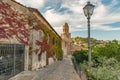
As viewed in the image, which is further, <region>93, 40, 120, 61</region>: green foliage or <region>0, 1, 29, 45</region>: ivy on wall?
<region>93, 40, 120, 61</region>: green foliage

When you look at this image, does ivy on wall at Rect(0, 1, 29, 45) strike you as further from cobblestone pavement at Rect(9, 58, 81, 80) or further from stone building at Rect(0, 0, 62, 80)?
cobblestone pavement at Rect(9, 58, 81, 80)

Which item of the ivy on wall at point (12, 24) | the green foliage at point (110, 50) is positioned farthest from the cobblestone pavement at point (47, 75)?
the green foliage at point (110, 50)

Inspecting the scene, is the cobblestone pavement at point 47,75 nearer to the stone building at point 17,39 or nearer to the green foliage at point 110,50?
the stone building at point 17,39

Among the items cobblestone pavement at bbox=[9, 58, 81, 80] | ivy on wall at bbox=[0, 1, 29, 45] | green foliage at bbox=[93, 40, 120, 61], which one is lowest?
cobblestone pavement at bbox=[9, 58, 81, 80]

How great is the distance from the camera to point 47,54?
25484mm

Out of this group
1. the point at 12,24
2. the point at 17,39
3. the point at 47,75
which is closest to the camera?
the point at 12,24

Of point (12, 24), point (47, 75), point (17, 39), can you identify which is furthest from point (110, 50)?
point (12, 24)

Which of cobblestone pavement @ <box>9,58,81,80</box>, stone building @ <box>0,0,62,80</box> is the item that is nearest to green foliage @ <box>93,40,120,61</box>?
cobblestone pavement @ <box>9,58,81,80</box>

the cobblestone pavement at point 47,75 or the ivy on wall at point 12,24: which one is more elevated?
the ivy on wall at point 12,24

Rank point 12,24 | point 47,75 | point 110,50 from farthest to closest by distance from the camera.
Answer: point 110,50, point 47,75, point 12,24

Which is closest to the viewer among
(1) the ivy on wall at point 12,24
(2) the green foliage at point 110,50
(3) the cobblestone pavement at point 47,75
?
(1) the ivy on wall at point 12,24

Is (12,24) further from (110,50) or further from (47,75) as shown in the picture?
(110,50)

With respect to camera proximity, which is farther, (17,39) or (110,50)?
(110,50)

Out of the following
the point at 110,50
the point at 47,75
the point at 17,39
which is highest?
the point at 17,39
